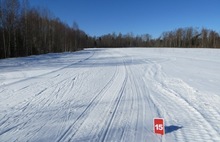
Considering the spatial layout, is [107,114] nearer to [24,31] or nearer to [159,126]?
[159,126]

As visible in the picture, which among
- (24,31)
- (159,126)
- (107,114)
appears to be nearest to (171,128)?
(159,126)

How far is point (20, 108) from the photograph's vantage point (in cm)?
532

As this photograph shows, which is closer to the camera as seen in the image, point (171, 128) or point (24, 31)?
point (171, 128)

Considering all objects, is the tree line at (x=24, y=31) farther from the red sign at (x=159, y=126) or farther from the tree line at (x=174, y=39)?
the tree line at (x=174, y=39)

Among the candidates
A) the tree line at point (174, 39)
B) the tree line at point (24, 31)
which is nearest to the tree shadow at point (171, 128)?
the tree line at point (24, 31)

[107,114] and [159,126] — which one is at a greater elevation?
[159,126]

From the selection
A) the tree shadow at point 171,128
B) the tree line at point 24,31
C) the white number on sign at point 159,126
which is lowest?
the tree shadow at point 171,128

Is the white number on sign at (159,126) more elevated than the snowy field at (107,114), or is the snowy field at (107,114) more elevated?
the white number on sign at (159,126)

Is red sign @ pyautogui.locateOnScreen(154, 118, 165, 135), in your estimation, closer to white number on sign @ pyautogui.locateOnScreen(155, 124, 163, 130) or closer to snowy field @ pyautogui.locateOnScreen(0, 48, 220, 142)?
white number on sign @ pyautogui.locateOnScreen(155, 124, 163, 130)

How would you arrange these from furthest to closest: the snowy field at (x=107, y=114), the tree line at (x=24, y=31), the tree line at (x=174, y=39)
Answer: the tree line at (x=174, y=39)
the tree line at (x=24, y=31)
the snowy field at (x=107, y=114)

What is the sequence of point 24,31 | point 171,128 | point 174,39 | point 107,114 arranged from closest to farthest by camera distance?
1. point 171,128
2. point 107,114
3. point 24,31
4. point 174,39

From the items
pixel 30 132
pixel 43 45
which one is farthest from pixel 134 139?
pixel 43 45

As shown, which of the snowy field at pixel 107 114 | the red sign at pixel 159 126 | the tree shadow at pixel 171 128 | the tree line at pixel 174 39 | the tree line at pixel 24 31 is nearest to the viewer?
the red sign at pixel 159 126

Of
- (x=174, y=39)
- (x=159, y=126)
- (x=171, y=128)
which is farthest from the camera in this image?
(x=174, y=39)
